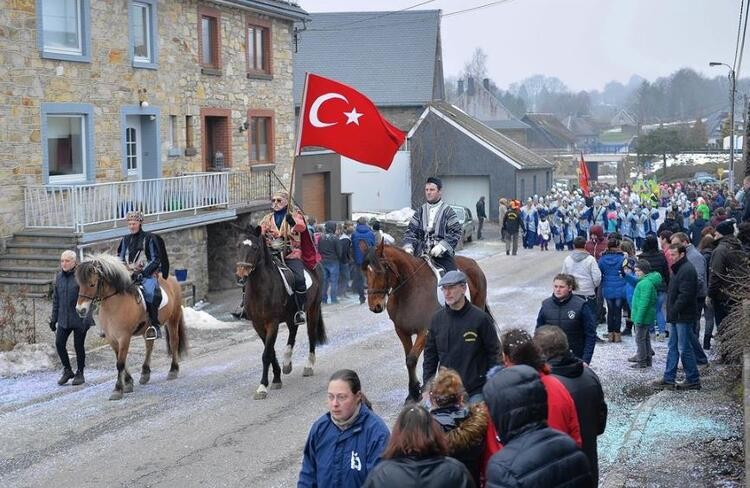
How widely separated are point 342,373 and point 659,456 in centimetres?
501

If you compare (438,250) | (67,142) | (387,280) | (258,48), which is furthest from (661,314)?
(258,48)

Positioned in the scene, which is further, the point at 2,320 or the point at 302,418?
the point at 2,320

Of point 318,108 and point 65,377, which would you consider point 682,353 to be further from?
point 65,377

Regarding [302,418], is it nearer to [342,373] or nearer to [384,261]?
[384,261]

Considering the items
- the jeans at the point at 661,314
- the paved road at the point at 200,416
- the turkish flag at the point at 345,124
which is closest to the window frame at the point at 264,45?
the paved road at the point at 200,416

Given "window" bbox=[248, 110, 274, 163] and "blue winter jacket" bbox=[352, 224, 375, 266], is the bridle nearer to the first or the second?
"blue winter jacket" bbox=[352, 224, 375, 266]

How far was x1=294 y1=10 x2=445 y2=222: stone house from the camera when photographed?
161ft

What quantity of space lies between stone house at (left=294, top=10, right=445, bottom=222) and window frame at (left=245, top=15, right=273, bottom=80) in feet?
49.3

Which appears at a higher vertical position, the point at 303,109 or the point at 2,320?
the point at 303,109

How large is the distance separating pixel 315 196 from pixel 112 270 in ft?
83.1

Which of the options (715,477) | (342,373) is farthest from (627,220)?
(342,373)

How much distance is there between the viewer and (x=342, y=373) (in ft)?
19.1

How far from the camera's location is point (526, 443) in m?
4.94

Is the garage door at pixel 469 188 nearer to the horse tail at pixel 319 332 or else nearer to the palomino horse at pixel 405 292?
the horse tail at pixel 319 332
